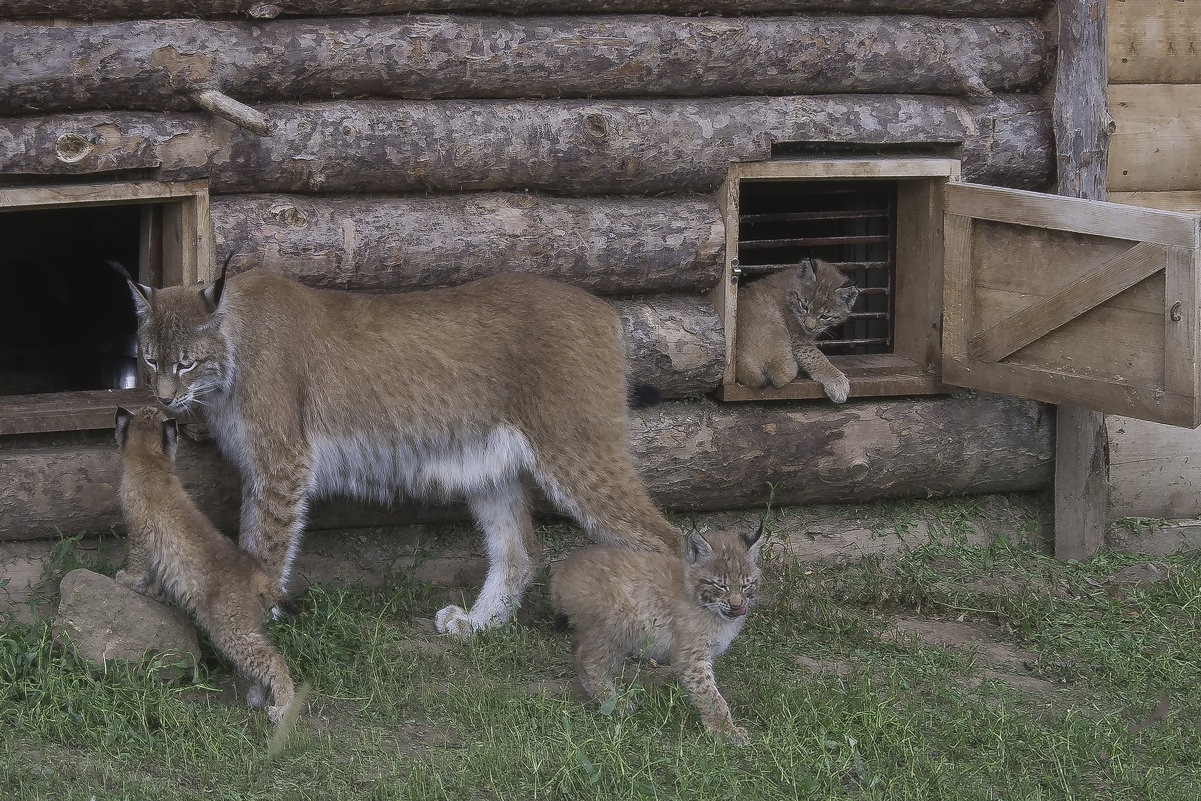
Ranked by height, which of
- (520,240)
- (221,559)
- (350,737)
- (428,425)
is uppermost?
(520,240)

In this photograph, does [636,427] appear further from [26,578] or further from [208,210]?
[26,578]

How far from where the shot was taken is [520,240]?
6352 mm

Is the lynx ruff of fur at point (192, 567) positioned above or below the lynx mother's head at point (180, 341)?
below

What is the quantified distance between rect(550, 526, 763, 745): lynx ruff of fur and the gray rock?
154cm

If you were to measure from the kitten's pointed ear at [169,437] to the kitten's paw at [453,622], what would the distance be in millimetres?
1435

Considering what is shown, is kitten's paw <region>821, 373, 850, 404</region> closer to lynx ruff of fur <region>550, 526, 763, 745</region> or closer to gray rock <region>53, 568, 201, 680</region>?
lynx ruff of fur <region>550, 526, 763, 745</region>

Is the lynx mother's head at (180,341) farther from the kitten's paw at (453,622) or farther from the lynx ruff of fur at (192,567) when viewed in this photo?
the kitten's paw at (453,622)

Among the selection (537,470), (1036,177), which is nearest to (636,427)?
(537,470)

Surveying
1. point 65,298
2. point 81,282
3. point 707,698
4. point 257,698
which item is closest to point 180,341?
point 257,698

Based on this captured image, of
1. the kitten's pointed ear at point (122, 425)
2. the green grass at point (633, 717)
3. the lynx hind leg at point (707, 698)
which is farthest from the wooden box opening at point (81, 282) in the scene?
the lynx hind leg at point (707, 698)

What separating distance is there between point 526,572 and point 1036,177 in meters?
Answer: 3.58

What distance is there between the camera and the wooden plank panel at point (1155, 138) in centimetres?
745

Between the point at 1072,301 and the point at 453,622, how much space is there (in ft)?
10.6

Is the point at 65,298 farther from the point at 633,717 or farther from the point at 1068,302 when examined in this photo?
the point at 1068,302
